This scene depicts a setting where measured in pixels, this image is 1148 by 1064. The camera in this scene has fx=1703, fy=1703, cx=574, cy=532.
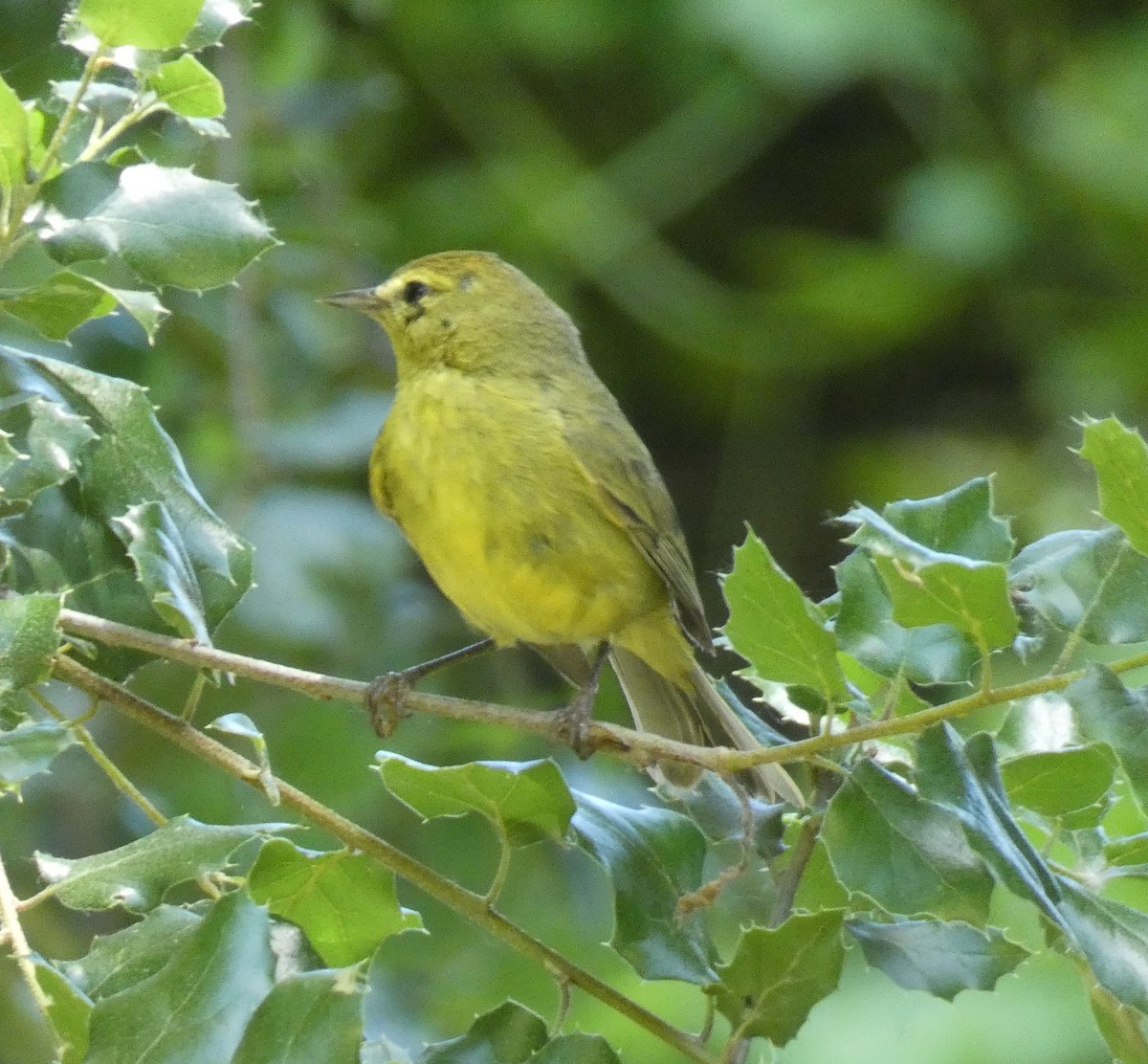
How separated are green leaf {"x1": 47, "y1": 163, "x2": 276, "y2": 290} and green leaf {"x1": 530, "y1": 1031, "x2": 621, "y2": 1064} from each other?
86cm

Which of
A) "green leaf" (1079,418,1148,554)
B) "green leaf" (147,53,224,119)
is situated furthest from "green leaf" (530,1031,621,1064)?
"green leaf" (147,53,224,119)

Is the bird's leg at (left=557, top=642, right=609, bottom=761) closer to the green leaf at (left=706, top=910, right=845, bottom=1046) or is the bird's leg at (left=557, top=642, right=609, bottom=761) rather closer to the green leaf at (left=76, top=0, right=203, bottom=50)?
the green leaf at (left=706, top=910, right=845, bottom=1046)

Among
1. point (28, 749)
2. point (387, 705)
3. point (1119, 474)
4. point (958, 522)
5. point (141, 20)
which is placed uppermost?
point (141, 20)

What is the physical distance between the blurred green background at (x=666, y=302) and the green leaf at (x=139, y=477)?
1.50 metres

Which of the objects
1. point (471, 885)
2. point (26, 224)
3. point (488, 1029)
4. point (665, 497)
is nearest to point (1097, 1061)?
point (471, 885)

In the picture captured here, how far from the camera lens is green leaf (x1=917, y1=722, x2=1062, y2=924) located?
1434 millimetres

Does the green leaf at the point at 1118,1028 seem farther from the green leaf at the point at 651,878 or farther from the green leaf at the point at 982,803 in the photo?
the green leaf at the point at 651,878

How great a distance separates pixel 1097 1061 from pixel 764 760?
280cm

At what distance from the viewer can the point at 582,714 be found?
256cm

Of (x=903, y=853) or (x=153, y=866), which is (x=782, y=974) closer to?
(x=903, y=853)

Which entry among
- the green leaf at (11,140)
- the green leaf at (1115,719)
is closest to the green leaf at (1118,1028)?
the green leaf at (1115,719)

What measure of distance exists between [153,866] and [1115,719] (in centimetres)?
90

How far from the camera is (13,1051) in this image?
10.1 ft

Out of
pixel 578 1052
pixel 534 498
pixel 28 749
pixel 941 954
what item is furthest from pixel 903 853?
pixel 534 498
